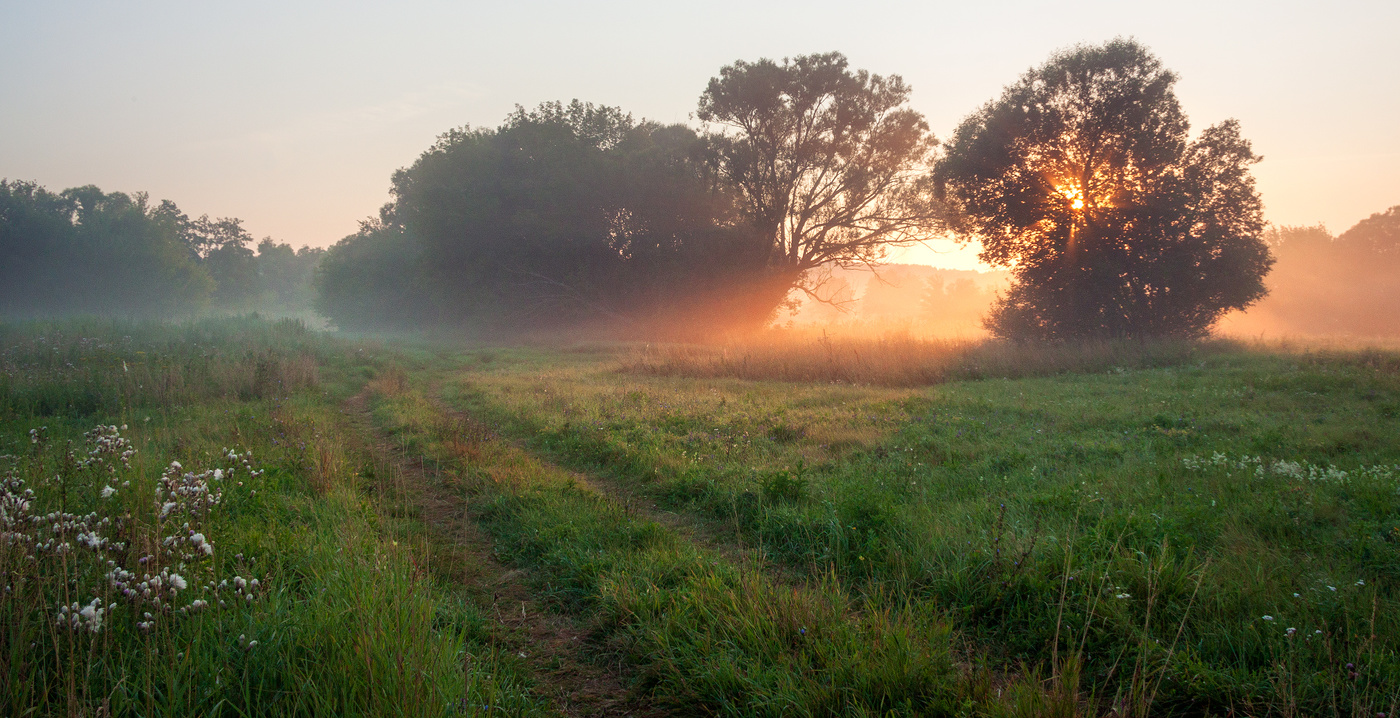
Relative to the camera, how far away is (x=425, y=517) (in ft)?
19.0

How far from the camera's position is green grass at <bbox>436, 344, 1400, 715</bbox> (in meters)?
3.12

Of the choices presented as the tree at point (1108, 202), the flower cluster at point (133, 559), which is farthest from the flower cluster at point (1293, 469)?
the tree at point (1108, 202)

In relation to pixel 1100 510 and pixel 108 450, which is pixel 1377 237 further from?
pixel 108 450

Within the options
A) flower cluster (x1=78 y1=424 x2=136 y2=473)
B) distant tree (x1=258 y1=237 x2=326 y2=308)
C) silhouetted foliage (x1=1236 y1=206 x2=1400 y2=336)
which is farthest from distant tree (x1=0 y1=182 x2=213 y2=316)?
silhouetted foliage (x1=1236 y1=206 x2=1400 y2=336)

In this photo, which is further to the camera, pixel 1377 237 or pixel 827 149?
pixel 1377 237

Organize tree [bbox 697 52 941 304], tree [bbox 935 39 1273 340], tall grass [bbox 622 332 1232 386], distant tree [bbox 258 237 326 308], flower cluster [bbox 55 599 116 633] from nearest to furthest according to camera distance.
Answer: flower cluster [bbox 55 599 116 633] < tall grass [bbox 622 332 1232 386] < tree [bbox 935 39 1273 340] < tree [bbox 697 52 941 304] < distant tree [bbox 258 237 326 308]

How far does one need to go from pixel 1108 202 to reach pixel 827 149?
13.6m

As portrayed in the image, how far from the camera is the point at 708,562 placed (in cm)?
446

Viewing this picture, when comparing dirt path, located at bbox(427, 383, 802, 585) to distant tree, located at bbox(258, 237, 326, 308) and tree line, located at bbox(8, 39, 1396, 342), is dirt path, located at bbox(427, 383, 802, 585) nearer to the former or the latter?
tree line, located at bbox(8, 39, 1396, 342)

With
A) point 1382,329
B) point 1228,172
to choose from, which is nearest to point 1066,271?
point 1228,172

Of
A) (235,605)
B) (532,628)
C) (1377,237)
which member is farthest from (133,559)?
(1377,237)

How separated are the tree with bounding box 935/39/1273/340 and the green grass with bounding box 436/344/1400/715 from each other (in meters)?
11.1

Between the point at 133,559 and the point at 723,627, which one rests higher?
the point at 133,559

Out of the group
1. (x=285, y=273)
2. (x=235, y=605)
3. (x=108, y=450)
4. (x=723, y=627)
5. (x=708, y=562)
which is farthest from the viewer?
(x=285, y=273)
